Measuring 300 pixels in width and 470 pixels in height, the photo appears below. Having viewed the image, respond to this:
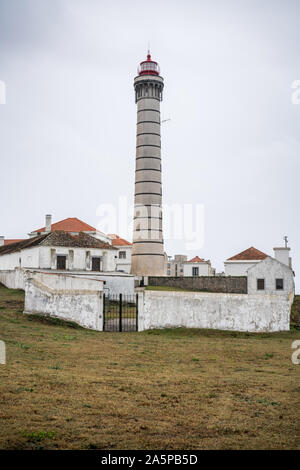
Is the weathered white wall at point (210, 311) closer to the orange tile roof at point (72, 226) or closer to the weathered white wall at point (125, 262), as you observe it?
the orange tile roof at point (72, 226)

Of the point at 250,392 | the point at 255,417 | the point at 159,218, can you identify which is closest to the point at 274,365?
the point at 250,392

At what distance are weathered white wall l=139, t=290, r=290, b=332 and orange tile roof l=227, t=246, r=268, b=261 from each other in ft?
79.6

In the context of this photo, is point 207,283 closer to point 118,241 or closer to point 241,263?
point 241,263

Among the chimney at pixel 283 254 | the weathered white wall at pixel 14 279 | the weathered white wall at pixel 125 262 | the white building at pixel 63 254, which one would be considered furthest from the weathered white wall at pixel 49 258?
the weathered white wall at pixel 125 262

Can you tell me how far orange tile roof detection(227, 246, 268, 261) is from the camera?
44.3 m

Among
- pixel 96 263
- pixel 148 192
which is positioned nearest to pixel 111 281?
pixel 96 263

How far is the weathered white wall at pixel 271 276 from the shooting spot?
109 ft

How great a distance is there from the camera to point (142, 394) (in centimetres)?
882

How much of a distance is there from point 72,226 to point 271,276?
873 inches

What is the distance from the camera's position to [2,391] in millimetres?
8383

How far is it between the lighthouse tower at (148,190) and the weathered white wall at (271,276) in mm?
10113

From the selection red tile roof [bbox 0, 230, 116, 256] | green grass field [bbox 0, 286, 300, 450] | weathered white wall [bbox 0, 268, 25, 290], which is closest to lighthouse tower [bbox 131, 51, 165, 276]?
red tile roof [bbox 0, 230, 116, 256]
